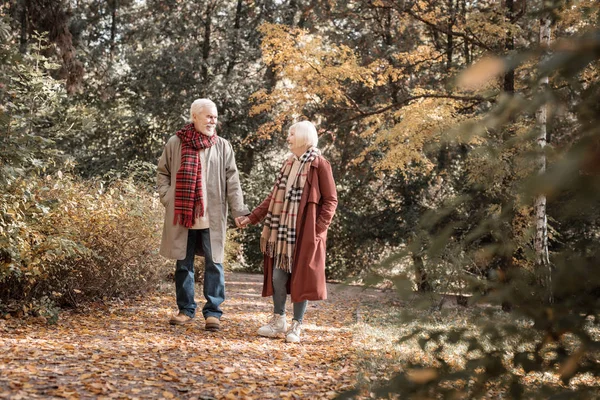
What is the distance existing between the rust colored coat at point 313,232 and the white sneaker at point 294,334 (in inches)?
10.4

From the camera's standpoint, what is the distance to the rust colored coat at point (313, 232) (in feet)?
17.9

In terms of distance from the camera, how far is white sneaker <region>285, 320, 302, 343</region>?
5.49 m

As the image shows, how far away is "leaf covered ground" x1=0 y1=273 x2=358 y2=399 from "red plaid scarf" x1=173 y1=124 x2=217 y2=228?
981 millimetres

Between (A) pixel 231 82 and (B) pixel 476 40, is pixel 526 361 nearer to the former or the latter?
(B) pixel 476 40

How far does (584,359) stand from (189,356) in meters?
3.39

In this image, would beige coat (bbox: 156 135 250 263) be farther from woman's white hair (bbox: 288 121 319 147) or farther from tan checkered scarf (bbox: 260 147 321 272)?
woman's white hair (bbox: 288 121 319 147)

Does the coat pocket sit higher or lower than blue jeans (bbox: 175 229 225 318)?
higher

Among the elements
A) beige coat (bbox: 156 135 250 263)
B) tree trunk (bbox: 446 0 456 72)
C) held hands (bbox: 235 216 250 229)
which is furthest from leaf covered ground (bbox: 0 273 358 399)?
tree trunk (bbox: 446 0 456 72)

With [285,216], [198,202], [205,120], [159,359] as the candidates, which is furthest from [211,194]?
[159,359]

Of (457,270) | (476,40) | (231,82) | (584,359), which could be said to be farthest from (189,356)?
(231,82)

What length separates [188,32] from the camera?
1902cm

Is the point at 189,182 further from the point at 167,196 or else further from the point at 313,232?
the point at 313,232

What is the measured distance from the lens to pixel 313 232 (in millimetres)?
5465

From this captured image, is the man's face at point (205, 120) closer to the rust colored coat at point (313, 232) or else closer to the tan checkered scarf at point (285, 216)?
the tan checkered scarf at point (285, 216)
